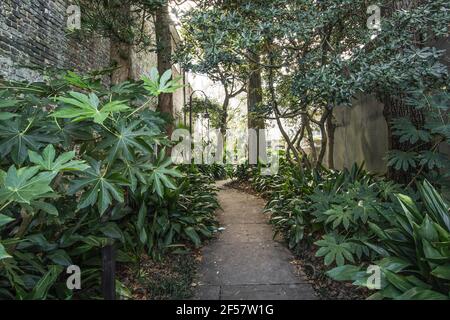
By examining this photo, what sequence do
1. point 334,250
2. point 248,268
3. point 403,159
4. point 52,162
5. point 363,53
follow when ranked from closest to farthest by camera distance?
point 52,162 < point 334,250 < point 363,53 < point 403,159 < point 248,268

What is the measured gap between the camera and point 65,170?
1.85m

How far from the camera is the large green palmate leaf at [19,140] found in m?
2.10

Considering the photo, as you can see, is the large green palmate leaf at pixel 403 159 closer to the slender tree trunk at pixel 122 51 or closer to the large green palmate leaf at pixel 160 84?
the large green palmate leaf at pixel 160 84

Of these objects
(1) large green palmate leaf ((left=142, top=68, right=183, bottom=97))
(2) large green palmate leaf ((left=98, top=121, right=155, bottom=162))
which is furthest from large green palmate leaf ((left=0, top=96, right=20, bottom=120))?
(1) large green palmate leaf ((left=142, top=68, right=183, bottom=97))

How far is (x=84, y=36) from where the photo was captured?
5469mm

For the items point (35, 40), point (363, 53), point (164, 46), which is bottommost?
point (363, 53)

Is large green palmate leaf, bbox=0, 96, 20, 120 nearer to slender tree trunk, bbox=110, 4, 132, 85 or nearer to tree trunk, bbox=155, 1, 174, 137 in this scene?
slender tree trunk, bbox=110, 4, 132, 85

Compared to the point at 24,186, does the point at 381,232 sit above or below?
below

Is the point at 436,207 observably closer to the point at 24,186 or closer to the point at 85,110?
the point at 85,110

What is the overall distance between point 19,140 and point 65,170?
0.53 meters

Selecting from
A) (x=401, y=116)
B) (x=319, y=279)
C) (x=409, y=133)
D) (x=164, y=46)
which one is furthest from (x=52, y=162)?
(x=164, y=46)

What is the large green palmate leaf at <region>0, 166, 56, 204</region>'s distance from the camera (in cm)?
154

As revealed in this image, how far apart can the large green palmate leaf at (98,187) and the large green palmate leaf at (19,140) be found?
31 centimetres
